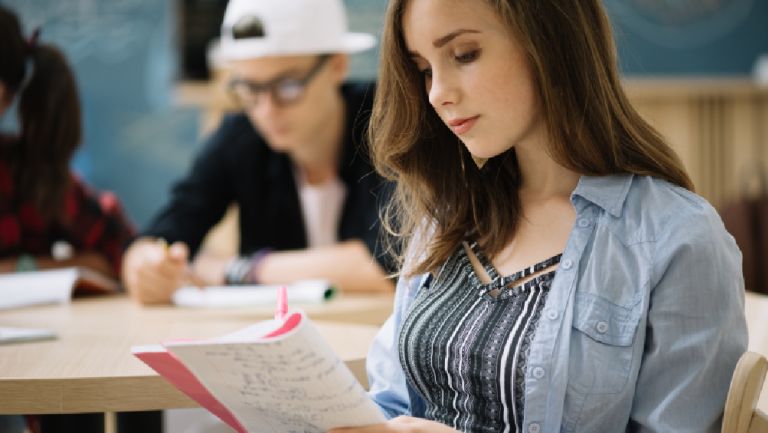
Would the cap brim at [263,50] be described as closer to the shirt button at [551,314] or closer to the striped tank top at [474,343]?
the striped tank top at [474,343]

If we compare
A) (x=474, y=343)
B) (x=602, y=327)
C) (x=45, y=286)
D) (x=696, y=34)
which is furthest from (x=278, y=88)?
(x=696, y=34)

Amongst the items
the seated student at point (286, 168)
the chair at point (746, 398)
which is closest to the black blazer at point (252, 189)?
the seated student at point (286, 168)

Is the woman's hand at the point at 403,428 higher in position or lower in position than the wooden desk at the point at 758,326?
→ higher

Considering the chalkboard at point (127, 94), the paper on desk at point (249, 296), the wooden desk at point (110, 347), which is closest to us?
the wooden desk at point (110, 347)

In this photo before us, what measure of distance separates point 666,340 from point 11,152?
1.95 m

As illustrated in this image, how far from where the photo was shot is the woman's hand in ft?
4.01

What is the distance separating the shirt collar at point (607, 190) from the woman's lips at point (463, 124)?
0.54ft

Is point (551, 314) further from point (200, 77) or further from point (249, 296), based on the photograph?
point (200, 77)

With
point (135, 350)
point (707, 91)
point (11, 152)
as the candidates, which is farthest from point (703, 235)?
point (707, 91)

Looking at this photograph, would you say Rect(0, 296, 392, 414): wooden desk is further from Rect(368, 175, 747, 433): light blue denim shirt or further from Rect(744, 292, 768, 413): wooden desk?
Rect(744, 292, 768, 413): wooden desk

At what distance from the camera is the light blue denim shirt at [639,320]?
3.98 ft

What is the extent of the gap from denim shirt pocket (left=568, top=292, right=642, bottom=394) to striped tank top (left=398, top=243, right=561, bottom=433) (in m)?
0.07

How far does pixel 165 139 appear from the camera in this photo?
6.44m

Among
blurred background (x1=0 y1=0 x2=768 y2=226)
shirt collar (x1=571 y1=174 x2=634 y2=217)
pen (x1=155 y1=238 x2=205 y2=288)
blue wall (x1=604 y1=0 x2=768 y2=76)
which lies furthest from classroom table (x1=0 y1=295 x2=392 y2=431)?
blue wall (x1=604 y1=0 x2=768 y2=76)
